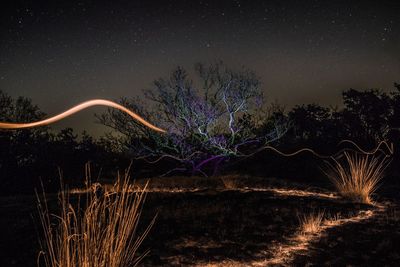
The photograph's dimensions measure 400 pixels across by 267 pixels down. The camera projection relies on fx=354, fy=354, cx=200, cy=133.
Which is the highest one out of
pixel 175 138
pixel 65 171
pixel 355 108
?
pixel 355 108

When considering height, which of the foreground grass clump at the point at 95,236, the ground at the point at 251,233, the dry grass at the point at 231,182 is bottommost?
the ground at the point at 251,233

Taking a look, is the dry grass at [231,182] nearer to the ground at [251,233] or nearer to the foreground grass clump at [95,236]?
the ground at [251,233]

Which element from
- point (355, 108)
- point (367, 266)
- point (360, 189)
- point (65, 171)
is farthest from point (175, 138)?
point (355, 108)

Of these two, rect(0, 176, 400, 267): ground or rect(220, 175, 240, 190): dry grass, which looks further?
rect(220, 175, 240, 190): dry grass

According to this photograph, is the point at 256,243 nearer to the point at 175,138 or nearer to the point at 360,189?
the point at 360,189

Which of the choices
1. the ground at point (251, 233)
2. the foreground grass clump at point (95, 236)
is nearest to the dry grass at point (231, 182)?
the ground at point (251, 233)

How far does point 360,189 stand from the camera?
28.9 ft

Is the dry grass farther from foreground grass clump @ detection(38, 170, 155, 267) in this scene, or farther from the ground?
foreground grass clump @ detection(38, 170, 155, 267)

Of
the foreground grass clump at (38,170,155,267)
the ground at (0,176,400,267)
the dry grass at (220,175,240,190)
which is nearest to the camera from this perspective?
the foreground grass clump at (38,170,155,267)

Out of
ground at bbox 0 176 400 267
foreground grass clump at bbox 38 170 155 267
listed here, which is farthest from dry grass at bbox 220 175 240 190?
foreground grass clump at bbox 38 170 155 267

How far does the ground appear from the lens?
4.53m

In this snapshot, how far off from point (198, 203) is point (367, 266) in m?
4.72

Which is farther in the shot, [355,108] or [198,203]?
[355,108]

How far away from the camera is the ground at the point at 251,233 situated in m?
4.53
